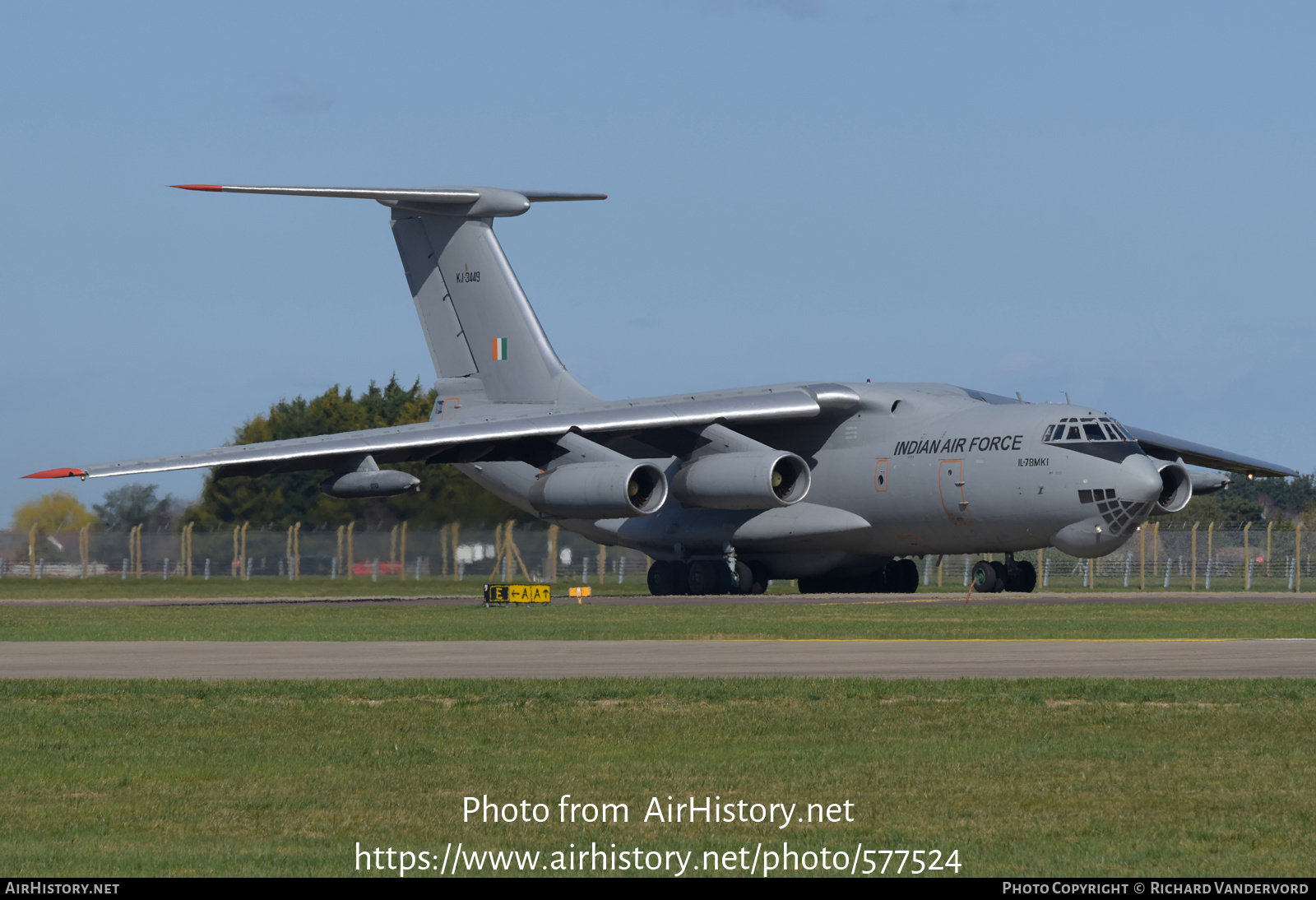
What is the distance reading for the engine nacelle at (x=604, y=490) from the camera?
33.3 meters

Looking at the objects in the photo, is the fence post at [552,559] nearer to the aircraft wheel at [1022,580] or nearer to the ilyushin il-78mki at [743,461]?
the ilyushin il-78mki at [743,461]

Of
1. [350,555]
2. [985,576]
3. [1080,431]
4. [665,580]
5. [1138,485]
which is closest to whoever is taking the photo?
[1138,485]

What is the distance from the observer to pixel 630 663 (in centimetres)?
1711

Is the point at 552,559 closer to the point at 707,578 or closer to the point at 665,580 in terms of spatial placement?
the point at 665,580

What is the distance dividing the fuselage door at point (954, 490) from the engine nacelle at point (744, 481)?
2.63m

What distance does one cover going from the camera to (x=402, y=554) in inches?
1619

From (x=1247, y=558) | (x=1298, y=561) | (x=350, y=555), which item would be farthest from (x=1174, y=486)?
(x=350, y=555)

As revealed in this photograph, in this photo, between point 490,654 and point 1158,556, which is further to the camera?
point 1158,556

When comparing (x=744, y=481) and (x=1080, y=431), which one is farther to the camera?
(x=744, y=481)

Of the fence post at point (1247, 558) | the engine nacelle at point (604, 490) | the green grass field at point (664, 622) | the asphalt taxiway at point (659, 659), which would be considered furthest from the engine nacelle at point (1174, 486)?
the asphalt taxiway at point (659, 659)

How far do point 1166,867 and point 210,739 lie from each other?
6462 millimetres

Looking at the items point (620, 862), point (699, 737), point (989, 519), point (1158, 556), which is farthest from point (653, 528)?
point (620, 862)

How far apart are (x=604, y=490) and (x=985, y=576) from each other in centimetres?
811
